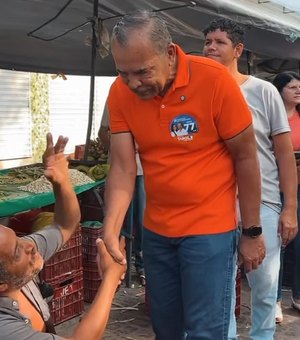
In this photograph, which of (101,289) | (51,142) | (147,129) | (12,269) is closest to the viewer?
(12,269)

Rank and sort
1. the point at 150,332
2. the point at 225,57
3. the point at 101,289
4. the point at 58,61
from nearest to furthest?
the point at 101,289 < the point at 225,57 < the point at 150,332 < the point at 58,61

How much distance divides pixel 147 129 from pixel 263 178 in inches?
40.4

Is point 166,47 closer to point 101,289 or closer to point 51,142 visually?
point 51,142

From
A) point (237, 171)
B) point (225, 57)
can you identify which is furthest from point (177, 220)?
point (225, 57)

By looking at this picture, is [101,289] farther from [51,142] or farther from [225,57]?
[225,57]

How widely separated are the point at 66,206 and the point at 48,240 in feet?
0.64

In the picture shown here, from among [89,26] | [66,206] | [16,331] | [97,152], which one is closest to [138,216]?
[97,152]

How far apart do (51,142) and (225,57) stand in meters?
1.17

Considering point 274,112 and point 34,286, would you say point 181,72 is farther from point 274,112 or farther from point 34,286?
point 34,286

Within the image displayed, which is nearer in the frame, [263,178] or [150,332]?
[263,178]

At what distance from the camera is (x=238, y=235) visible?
243cm

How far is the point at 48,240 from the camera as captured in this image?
7.95 feet

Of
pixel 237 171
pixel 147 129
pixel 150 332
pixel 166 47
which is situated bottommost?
pixel 150 332

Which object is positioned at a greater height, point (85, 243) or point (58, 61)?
point (58, 61)
